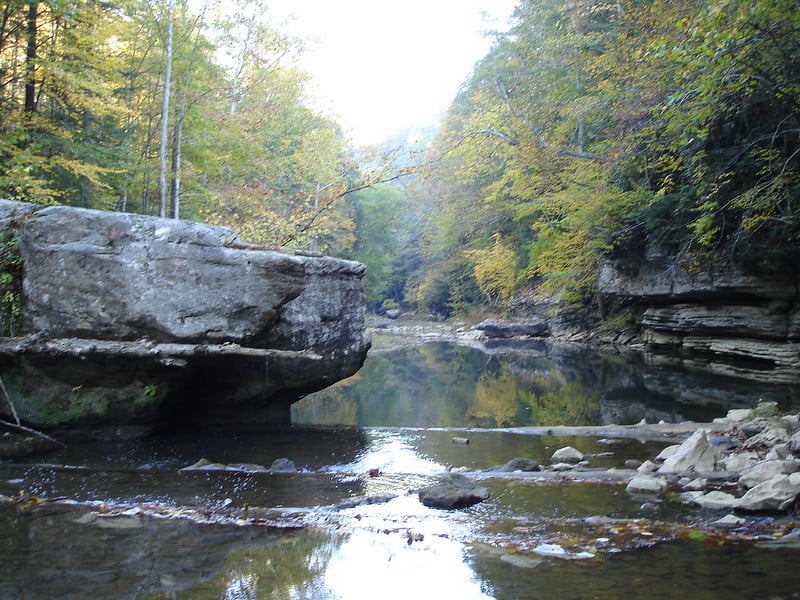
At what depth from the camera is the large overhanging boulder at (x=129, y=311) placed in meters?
8.15

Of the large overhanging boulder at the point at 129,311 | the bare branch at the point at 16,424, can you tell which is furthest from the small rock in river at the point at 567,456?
the bare branch at the point at 16,424

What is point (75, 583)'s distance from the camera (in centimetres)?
402

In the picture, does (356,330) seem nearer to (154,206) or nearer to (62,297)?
(62,297)

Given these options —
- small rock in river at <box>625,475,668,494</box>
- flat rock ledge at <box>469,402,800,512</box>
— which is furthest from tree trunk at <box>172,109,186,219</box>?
small rock in river at <box>625,475,668,494</box>

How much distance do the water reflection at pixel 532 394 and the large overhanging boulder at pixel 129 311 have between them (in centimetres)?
355

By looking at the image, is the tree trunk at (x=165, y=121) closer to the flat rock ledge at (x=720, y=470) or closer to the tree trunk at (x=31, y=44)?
the tree trunk at (x=31, y=44)

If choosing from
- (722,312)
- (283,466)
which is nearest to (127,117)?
(283,466)

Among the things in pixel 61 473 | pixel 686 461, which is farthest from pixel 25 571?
pixel 686 461

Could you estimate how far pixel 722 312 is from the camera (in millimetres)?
17078

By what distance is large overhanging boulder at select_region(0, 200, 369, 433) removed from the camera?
8.15 m

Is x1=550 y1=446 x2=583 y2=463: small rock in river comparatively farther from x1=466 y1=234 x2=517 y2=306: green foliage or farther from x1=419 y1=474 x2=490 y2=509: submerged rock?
x1=466 y1=234 x2=517 y2=306: green foliage

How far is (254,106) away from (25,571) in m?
21.3

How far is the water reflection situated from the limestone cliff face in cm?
123

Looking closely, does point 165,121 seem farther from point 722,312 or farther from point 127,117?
point 722,312
